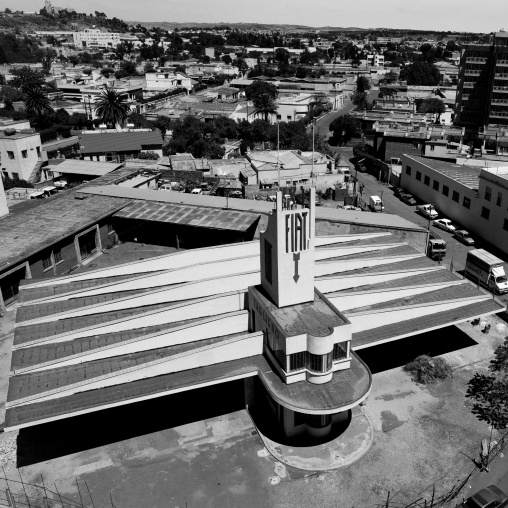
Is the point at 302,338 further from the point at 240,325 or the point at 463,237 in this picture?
the point at 463,237

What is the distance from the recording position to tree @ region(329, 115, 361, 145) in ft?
322

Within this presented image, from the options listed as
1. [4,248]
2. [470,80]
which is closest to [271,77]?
[470,80]

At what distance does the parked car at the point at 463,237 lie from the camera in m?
51.0

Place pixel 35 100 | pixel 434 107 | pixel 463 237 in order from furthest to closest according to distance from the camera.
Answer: pixel 434 107 < pixel 35 100 < pixel 463 237

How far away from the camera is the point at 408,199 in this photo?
64.1m

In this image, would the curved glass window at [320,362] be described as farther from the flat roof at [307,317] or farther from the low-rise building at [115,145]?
the low-rise building at [115,145]

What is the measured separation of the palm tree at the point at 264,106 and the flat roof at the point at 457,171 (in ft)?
163

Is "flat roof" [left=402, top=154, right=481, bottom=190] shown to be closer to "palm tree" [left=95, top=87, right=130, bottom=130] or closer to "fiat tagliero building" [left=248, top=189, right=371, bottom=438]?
"fiat tagliero building" [left=248, top=189, right=371, bottom=438]

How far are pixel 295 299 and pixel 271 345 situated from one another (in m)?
2.81

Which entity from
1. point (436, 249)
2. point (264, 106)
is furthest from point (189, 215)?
point (264, 106)

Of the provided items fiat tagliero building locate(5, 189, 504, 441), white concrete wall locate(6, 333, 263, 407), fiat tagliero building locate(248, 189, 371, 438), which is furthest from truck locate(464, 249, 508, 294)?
white concrete wall locate(6, 333, 263, 407)

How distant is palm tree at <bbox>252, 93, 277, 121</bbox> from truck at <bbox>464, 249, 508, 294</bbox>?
246 ft

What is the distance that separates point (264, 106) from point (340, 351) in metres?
92.3

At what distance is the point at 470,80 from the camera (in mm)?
102875
